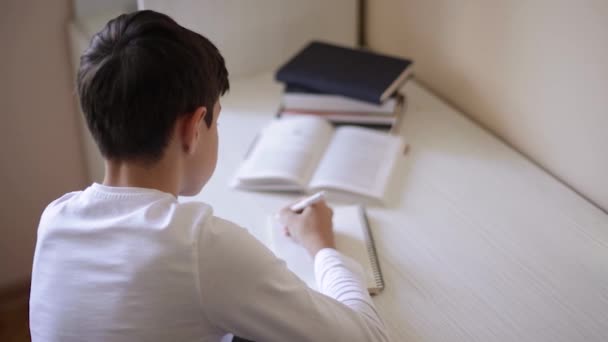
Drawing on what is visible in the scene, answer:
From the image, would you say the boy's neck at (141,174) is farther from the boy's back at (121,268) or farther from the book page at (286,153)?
the book page at (286,153)

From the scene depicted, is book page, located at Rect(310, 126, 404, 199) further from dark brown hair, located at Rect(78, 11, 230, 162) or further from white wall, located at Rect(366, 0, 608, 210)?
dark brown hair, located at Rect(78, 11, 230, 162)

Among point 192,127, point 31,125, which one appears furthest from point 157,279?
point 31,125

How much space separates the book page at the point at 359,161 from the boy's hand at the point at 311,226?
10cm

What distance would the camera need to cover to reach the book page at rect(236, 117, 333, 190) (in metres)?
1.22

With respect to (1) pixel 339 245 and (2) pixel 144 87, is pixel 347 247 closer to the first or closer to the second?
(1) pixel 339 245

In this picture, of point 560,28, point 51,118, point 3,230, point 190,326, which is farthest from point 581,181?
point 3,230

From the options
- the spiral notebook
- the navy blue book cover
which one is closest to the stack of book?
the navy blue book cover

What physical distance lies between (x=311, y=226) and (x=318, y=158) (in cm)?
25

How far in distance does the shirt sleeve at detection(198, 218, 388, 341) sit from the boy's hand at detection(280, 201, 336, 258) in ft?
0.63

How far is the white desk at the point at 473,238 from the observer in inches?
37.7

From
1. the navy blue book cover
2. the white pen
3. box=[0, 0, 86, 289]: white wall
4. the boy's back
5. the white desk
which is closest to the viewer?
the boy's back

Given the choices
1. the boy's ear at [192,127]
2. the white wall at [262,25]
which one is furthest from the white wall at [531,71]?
the boy's ear at [192,127]

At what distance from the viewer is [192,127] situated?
80cm

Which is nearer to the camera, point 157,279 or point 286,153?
point 157,279
